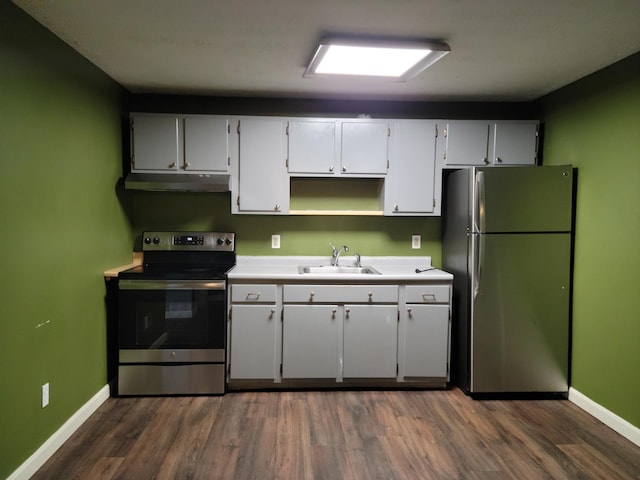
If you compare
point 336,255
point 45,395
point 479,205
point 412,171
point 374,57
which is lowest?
point 45,395

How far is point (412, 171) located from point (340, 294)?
116 cm

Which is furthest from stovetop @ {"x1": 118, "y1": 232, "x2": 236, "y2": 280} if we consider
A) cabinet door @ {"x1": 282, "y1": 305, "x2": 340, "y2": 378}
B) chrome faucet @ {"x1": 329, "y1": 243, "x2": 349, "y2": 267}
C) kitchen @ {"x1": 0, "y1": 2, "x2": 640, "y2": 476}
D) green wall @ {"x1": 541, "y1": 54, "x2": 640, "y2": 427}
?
green wall @ {"x1": 541, "y1": 54, "x2": 640, "y2": 427}

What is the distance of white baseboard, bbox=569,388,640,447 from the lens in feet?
7.90

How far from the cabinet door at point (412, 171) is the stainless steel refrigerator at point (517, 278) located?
36 cm

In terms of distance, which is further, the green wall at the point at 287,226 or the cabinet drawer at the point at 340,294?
the green wall at the point at 287,226

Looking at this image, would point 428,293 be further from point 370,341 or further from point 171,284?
point 171,284

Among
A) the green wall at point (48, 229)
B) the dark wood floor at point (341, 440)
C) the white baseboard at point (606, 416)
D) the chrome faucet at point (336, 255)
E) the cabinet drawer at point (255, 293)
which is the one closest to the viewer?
the green wall at point (48, 229)

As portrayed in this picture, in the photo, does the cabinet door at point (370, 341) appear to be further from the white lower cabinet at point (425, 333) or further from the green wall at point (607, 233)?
the green wall at point (607, 233)

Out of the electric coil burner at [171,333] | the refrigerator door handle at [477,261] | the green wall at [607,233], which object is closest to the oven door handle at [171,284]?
the electric coil burner at [171,333]

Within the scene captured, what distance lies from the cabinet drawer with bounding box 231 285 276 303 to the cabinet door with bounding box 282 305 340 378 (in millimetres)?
190

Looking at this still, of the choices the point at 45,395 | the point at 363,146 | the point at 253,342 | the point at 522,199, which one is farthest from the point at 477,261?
the point at 45,395

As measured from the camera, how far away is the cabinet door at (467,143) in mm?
3246

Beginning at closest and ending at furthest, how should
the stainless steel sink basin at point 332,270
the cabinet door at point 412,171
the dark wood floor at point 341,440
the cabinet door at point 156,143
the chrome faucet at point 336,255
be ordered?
the dark wood floor at point 341,440 → the cabinet door at point 156,143 → the cabinet door at point 412,171 → the stainless steel sink basin at point 332,270 → the chrome faucet at point 336,255

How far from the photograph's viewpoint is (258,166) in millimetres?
3195
